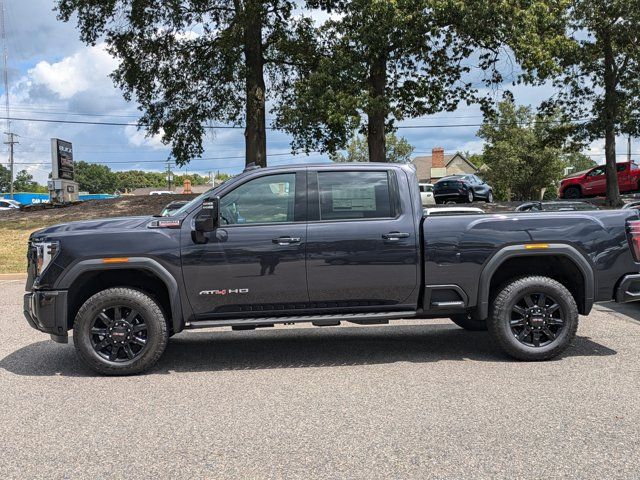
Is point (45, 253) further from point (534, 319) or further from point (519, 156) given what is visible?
point (519, 156)

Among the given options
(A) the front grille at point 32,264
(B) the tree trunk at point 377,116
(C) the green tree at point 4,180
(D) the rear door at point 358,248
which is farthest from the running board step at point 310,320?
(C) the green tree at point 4,180

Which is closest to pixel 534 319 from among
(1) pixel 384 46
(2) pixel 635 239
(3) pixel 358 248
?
(2) pixel 635 239

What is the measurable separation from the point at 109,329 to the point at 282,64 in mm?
21324

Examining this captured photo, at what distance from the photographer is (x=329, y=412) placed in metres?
4.42

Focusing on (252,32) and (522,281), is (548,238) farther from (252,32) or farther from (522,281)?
(252,32)

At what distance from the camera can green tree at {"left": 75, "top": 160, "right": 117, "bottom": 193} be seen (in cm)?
16512

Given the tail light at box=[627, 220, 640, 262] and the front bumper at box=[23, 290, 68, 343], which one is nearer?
the front bumper at box=[23, 290, 68, 343]

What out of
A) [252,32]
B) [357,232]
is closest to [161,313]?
[357,232]

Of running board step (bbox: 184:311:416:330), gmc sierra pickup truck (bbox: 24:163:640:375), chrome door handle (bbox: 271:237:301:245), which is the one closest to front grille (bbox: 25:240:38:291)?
gmc sierra pickup truck (bbox: 24:163:640:375)

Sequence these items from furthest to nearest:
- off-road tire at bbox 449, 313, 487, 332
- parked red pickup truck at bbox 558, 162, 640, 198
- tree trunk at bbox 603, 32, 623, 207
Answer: parked red pickup truck at bbox 558, 162, 640, 198, tree trunk at bbox 603, 32, 623, 207, off-road tire at bbox 449, 313, 487, 332

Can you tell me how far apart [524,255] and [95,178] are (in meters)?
174

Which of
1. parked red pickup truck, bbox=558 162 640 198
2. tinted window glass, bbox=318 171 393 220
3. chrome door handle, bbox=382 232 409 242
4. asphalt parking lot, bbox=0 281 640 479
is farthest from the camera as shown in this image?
parked red pickup truck, bbox=558 162 640 198

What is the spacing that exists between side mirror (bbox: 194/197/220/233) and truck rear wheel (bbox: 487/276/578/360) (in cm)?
279

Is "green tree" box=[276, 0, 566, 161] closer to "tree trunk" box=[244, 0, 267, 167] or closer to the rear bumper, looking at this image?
"tree trunk" box=[244, 0, 267, 167]
